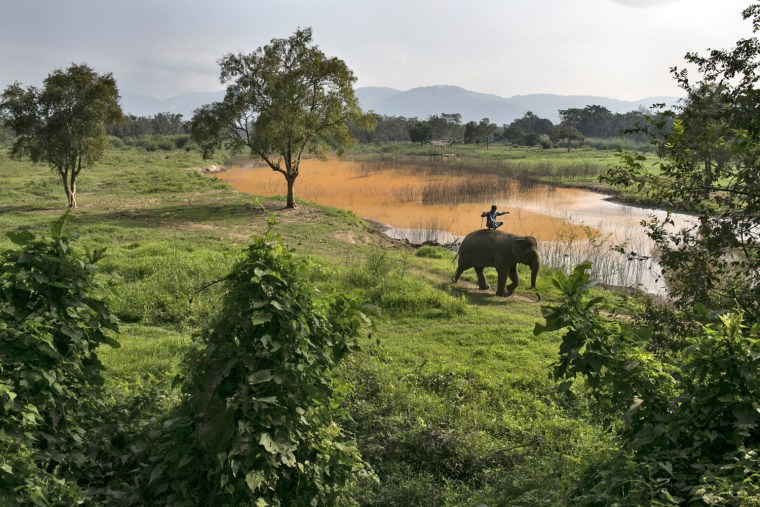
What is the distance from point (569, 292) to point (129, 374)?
632cm

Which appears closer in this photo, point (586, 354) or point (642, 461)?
point (642, 461)

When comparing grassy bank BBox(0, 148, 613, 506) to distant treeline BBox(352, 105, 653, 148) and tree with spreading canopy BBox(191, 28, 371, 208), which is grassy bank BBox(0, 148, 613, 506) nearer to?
tree with spreading canopy BBox(191, 28, 371, 208)

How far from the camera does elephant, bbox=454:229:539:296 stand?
45.1 ft

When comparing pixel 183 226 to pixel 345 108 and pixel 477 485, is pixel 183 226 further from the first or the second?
pixel 477 485

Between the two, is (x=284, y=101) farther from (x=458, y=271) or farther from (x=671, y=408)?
(x=671, y=408)

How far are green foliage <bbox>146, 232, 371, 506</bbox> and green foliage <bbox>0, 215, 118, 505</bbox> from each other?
2.36 feet

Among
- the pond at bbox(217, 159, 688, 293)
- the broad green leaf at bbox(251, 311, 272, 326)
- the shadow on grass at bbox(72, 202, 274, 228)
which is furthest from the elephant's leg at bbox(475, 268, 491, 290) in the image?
the broad green leaf at bbox(251, 311, 272, 326)

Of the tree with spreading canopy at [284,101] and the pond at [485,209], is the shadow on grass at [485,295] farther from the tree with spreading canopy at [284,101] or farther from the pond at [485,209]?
the tree with spreading canopy at [284,101]

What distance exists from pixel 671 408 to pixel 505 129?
99501 mm

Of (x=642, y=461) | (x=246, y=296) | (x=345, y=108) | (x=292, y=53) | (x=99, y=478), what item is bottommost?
(x=99, y=478)

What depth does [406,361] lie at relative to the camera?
8812mm

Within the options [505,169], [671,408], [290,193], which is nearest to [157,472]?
[671,408]

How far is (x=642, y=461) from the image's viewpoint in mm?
3135

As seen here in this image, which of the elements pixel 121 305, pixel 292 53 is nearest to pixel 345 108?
pixel 292 53
